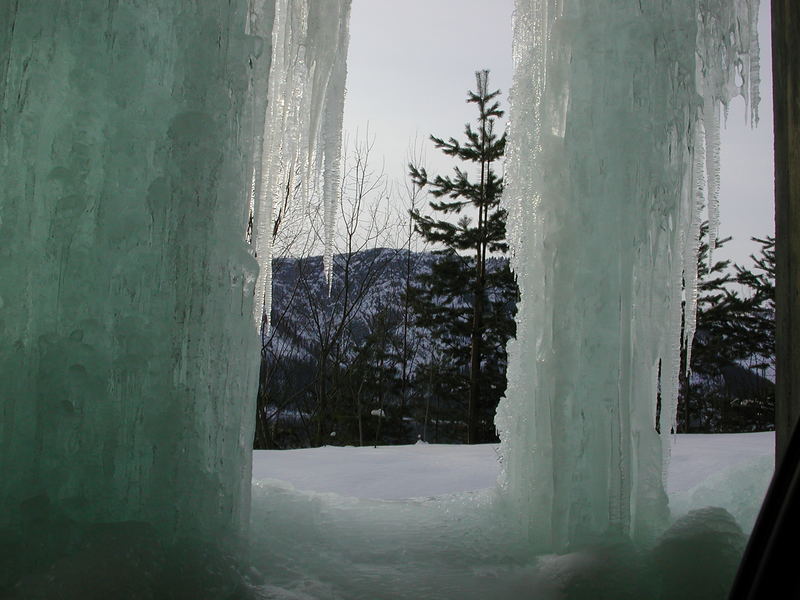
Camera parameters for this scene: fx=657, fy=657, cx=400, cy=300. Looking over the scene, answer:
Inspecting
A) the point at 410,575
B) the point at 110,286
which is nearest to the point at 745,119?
the point at 410,575

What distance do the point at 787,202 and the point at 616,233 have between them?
87 centimetres

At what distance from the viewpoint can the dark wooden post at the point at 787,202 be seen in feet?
6.95

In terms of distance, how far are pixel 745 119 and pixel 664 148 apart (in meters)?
0.62

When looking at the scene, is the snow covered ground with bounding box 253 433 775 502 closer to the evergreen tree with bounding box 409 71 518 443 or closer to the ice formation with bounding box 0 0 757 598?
the ice formation with bounding box 0 0 757 598

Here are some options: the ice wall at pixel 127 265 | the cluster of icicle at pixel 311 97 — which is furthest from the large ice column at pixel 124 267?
the cluster of icicle at pixel 311 97

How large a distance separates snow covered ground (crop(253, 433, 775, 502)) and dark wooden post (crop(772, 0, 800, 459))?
5.72ft

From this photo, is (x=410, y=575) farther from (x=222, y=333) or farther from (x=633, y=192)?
(x=633, y=192)

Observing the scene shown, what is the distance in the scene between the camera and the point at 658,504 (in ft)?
9.61

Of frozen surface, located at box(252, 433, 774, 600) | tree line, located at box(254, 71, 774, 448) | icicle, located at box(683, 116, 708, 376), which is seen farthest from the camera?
tree line, located at box(254, 71, 774, 448)

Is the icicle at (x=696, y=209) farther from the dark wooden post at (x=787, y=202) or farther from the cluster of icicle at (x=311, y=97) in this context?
the cluster of icicle at (x=311, y=97)

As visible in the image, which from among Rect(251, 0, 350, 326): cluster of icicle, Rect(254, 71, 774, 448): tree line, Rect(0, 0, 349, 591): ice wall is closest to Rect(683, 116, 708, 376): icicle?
Rect(251, 0, 350, 326): cluster of icicle

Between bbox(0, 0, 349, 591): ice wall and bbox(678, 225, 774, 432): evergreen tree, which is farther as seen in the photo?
bbox(678, 225, 774, 432): evergreen tree

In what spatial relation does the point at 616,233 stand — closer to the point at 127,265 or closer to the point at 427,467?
the point at 127,265

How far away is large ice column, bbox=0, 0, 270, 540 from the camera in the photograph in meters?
2.23
